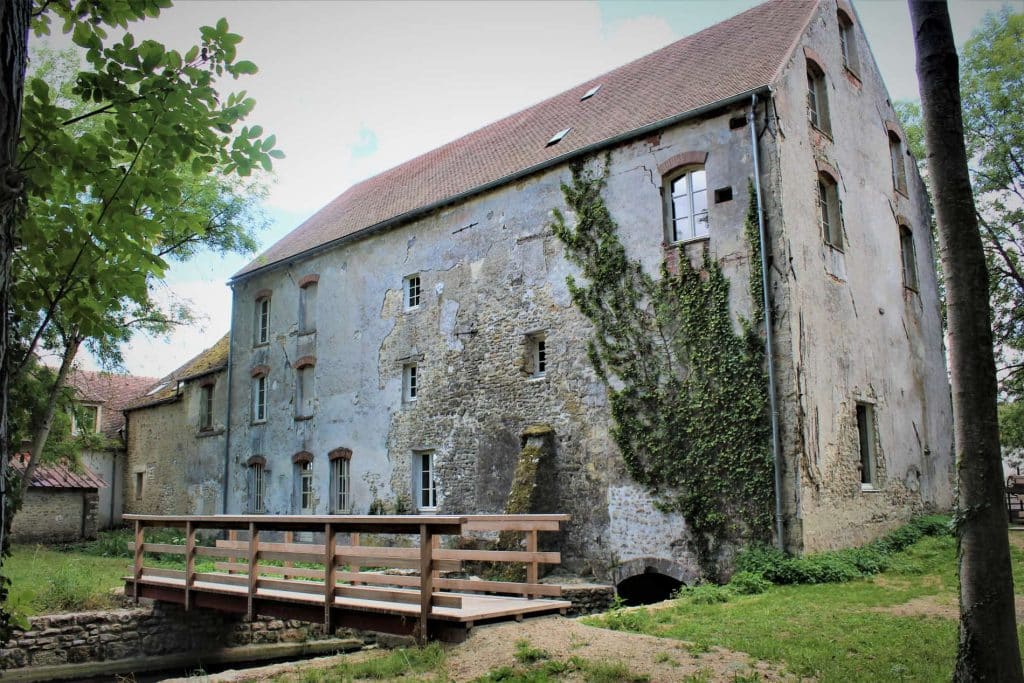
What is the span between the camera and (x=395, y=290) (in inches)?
798

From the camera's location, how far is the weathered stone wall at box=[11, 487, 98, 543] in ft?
82.5

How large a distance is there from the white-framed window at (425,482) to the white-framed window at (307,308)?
19.4 ft

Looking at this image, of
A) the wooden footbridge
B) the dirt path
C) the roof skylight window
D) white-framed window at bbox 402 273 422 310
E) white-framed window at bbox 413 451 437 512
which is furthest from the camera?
white-framed window at bbox 402 273 422 310

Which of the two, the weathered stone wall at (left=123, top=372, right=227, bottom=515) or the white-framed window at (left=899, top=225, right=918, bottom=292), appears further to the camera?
the weathered stone wall at (left=123, top=372, right=227, bottom=515)

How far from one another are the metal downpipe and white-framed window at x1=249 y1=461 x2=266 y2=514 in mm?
15390

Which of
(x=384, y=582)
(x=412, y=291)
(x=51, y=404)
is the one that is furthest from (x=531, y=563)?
(x=51, y=404)

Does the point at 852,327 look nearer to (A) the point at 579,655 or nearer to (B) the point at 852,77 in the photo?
(B) the point at 852,77

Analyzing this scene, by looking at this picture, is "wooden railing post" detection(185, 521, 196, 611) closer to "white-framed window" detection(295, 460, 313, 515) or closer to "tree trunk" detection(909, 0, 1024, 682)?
"white-framed window" detection(295, 460, 313, 515)

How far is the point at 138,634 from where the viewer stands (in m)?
12.8

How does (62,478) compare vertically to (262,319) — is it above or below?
below

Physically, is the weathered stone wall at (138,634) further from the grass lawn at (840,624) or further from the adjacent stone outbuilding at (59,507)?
the adjacent stone outbuilding at (59,507)

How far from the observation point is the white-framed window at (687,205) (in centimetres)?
1461

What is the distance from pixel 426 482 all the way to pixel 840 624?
11.5 meters

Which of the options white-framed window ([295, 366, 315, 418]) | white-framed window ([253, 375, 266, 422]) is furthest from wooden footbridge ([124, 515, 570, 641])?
white-framed window ([253, 375, 266, 422])
